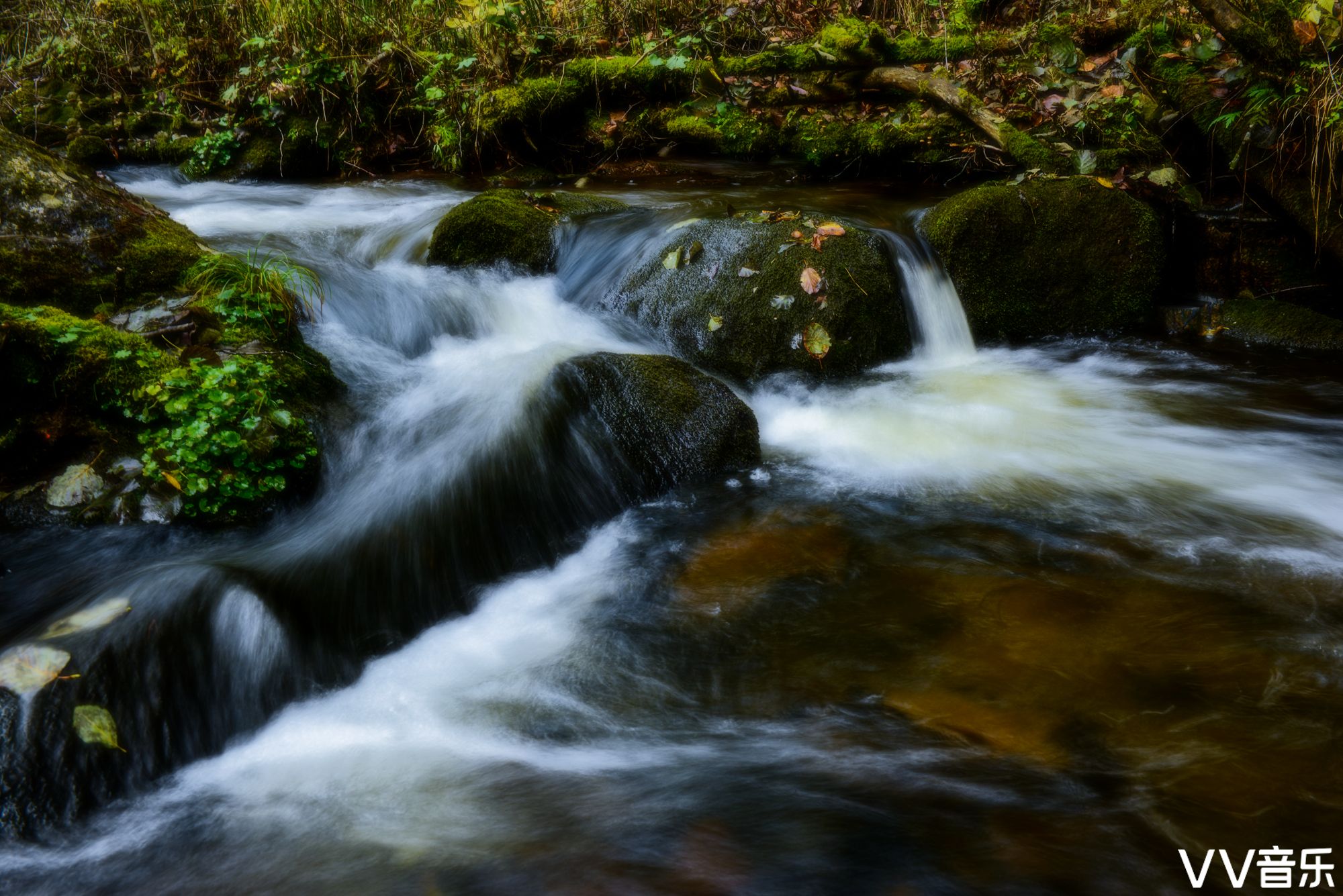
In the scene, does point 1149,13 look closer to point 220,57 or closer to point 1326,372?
point 1326,372

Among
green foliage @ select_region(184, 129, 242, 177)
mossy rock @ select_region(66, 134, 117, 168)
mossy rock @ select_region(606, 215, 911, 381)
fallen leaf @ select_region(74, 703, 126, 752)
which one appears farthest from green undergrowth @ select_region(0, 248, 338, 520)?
mossy rock @ select_region(66, 134, 117, 168)

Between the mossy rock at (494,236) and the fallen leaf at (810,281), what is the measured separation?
1971 millimetres

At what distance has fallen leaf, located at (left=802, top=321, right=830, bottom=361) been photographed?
17.4ft

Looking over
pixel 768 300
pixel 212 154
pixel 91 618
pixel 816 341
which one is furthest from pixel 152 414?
pixel 212 154

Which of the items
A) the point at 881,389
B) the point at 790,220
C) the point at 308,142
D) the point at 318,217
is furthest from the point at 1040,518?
the point at 308,142

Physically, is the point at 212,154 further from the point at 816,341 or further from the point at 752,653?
the point at 752,653

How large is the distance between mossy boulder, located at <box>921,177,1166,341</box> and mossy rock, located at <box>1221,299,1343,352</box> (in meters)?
0.55

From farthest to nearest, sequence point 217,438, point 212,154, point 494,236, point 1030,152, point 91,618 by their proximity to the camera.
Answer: point 212,154 → point 1030,152 → point 494,236 → point 217,438 → point 91,618

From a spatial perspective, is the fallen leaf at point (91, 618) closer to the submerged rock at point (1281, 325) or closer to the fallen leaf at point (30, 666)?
the fallen leaf at point (30, 666)

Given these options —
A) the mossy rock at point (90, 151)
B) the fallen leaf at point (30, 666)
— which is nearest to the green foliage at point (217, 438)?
the fallen leaf at point (30, 666)

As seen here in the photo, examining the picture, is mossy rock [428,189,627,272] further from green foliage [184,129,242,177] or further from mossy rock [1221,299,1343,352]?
mossy rock [1221,299,1343,352]

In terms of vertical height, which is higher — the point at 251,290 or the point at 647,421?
A: the point at 251,290

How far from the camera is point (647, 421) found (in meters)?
4.23

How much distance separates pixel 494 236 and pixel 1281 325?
5448 mm
